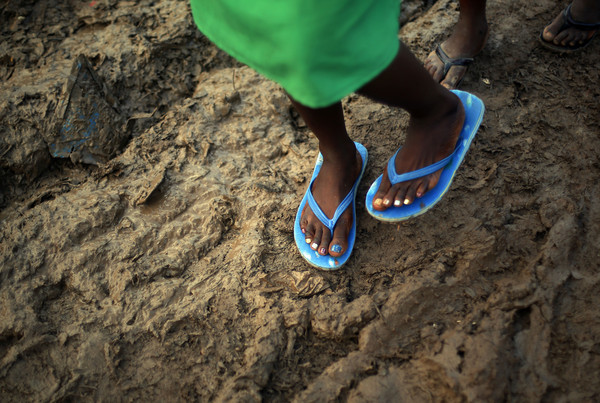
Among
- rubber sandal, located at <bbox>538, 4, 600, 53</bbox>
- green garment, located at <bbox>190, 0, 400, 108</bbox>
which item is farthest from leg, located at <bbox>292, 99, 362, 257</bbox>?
rubber sandal, located at <bbox>538, 4, 600, 53</bbox>

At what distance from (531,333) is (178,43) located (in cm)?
222

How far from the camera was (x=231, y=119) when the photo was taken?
205 cm

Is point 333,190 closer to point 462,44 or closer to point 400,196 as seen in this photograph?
point 400,196

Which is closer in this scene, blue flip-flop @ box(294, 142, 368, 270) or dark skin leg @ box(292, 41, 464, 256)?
dark skin leg @ box(292, 41, 464, 256)

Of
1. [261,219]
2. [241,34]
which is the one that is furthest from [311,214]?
[241,34]

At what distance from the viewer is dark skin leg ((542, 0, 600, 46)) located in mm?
1856

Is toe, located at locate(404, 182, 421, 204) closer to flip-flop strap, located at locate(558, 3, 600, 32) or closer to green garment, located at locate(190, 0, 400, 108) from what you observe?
green garment, located at locate(190, 0, 400, 108)

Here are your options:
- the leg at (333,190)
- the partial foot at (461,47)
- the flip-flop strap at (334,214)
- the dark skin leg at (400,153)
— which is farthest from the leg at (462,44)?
the flip-flop strap at (334,214)

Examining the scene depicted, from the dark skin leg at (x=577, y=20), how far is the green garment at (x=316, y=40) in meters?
1.38

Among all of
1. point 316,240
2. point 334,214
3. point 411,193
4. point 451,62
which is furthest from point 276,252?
point 451,62

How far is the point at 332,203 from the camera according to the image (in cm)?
160

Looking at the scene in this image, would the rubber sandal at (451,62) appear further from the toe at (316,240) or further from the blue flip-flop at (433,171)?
the toe at (316,240)

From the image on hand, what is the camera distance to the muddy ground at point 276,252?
1.28 meters

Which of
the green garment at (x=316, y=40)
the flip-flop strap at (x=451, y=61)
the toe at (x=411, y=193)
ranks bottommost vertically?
the toe at (x=411, y=193)
